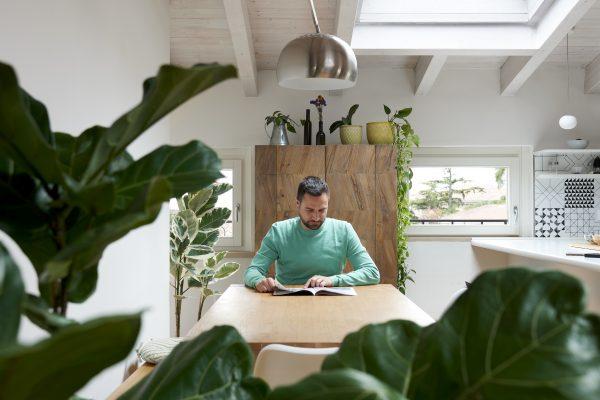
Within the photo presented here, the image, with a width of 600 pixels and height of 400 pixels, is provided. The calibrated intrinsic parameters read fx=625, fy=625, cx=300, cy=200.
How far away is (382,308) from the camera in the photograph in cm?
294

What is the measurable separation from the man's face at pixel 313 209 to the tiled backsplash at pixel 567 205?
276 cm

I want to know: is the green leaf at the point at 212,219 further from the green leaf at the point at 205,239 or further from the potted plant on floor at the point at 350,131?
the potted plant on floor at the point at 350,131

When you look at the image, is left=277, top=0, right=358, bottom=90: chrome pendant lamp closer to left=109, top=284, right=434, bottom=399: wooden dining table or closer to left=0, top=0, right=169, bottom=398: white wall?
left=0, top=0, right=169, bottom=398: white wall

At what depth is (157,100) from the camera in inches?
17.8

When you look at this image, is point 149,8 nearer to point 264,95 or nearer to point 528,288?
point 264,95

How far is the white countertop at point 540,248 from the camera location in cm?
376

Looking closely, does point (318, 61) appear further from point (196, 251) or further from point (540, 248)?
point (540, 248)

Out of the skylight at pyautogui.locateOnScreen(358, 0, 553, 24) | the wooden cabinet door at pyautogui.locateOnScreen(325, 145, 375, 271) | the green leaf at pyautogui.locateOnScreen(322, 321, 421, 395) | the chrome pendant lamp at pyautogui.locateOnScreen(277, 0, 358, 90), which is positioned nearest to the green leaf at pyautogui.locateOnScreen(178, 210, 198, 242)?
the wooden cabinet door at pyautogui.locateOnScreen(325, 145, 375, 271)

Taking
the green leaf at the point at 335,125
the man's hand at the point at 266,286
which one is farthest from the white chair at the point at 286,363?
the green leaf at the point at 335,125

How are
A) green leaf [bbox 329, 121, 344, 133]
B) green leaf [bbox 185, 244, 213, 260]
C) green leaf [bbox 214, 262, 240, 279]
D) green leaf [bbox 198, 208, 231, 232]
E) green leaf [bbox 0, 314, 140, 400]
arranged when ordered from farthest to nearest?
green leaf [bbox 329, 121, 344, 133]
green leaf [bbox 214, 262, 240, 279]
green leaf [bbox 198, 208, 231, 232]
green leaf [bbox 185, 244, 213, 260]
green leaf [bbox 0, 314, 140, 400]

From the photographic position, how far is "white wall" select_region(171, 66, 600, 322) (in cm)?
566

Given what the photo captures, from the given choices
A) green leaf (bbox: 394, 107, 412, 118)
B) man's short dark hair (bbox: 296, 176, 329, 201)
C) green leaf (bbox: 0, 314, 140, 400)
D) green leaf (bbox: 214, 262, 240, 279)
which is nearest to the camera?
green leaf (bbox: 0, 314, 140, 400)

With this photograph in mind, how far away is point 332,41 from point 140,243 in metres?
1.45

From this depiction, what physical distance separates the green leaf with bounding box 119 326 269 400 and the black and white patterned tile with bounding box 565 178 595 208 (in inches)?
227
